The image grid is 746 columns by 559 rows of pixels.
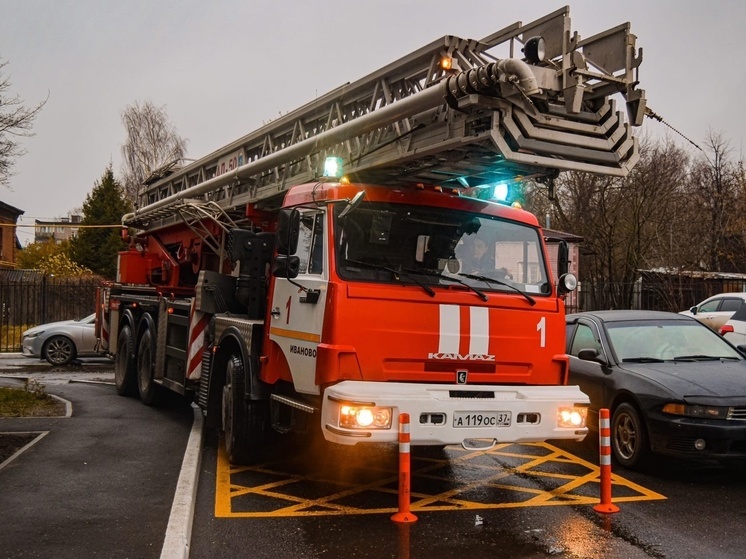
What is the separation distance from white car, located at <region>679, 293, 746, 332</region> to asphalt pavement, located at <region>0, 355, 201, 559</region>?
36.6 feet

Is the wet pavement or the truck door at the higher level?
the truck door

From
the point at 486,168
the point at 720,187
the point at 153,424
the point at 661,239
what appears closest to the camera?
the point at 486,168

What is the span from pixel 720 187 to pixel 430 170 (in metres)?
34.2

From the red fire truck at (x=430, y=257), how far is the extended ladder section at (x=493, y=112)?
0.02 meters

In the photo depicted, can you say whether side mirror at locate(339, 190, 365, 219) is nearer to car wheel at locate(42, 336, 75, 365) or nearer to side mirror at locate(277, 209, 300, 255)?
side mirror at locate(277, 209, 300, 255)

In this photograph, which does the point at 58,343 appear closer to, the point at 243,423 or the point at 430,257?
the point at 243,423

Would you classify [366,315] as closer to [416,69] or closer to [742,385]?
[416,69]

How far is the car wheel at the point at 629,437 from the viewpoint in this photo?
24.1 feet

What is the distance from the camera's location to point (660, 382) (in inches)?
289

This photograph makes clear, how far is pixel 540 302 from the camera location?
6457 mm

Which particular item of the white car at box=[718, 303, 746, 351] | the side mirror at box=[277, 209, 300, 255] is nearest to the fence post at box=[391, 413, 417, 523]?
the side mirror at box=[277, 209, 300, 255]

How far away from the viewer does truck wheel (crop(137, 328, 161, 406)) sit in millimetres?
10945

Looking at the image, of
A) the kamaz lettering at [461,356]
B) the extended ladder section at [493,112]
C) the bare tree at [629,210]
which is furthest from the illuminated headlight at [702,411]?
the bare tree at [629,210]

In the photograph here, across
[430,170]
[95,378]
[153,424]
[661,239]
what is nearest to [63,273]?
[95,378]
